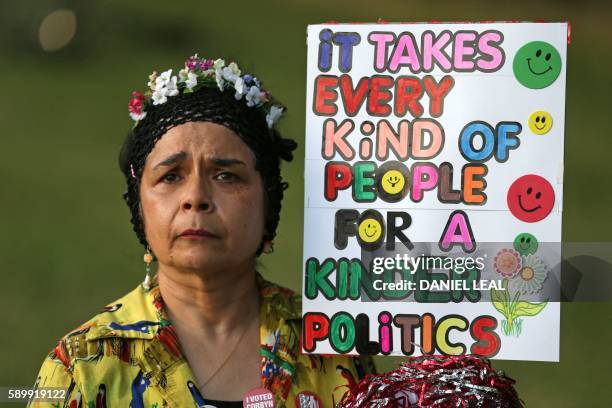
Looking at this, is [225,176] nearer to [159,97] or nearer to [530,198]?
[159,97]

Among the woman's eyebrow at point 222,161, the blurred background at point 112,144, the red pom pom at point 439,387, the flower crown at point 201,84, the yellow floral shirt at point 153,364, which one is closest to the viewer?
the red pom pom at point 439,387

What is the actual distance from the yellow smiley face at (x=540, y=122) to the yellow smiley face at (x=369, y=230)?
1.61 ft

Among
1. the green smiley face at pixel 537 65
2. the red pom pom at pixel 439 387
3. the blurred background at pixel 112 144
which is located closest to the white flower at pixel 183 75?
the green smiley face at pixel 537 65

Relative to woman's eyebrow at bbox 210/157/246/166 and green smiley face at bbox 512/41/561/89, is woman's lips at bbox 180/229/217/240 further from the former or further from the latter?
green smiley face at bbox 512/41/561/89

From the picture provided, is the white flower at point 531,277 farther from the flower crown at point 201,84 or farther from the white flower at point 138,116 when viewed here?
the white flower at point 138,116

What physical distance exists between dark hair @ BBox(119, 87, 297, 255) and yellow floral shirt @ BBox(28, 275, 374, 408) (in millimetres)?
213

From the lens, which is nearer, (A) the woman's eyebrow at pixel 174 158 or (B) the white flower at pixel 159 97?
(A) the woman's eyebrow at pixel 174 158

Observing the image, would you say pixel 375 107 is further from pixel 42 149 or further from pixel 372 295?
pixel 42 149

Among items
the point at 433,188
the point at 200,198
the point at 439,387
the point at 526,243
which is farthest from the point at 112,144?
the point at 439,387

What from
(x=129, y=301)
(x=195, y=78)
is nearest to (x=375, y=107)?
(x=195, y=78)

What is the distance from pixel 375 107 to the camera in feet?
10.4

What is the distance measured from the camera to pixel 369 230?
3.17 meters

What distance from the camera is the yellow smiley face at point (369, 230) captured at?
3.17m

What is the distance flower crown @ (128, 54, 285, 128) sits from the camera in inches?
126
